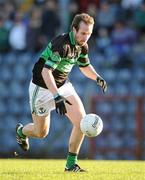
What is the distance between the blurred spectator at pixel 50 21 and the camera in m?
20.1

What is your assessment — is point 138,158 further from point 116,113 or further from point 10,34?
point 10,34

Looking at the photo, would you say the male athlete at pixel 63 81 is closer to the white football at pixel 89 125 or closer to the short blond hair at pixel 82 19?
the short blond hair at pixel 82 19

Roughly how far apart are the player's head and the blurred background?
8.38 m

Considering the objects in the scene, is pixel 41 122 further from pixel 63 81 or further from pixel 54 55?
pixel 54 55

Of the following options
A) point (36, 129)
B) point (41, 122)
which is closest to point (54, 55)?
point (41, 122)

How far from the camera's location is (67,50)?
1072cm

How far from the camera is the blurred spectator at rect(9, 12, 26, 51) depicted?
68.0ft

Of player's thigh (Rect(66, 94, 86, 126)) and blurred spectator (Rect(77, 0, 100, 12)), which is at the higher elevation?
blurred spectator (Rect(77, 0, 100, 12))

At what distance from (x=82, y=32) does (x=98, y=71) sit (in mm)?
9284

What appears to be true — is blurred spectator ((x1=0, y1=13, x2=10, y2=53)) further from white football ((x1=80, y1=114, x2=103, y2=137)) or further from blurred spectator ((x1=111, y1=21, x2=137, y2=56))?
white football ((x1=80, y1=114, x2=103, y2=137))

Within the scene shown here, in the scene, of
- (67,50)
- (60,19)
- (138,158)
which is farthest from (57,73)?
(60,19)

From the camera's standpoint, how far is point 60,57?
34.8ft

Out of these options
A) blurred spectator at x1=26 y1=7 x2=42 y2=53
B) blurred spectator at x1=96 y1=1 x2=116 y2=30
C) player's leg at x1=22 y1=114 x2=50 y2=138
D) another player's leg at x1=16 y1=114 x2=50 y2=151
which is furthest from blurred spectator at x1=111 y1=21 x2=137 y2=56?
player's leg at x1=22 y1=114 x2=50 y2=138

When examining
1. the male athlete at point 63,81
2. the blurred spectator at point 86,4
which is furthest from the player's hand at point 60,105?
the blurred spectator at point 86,4
